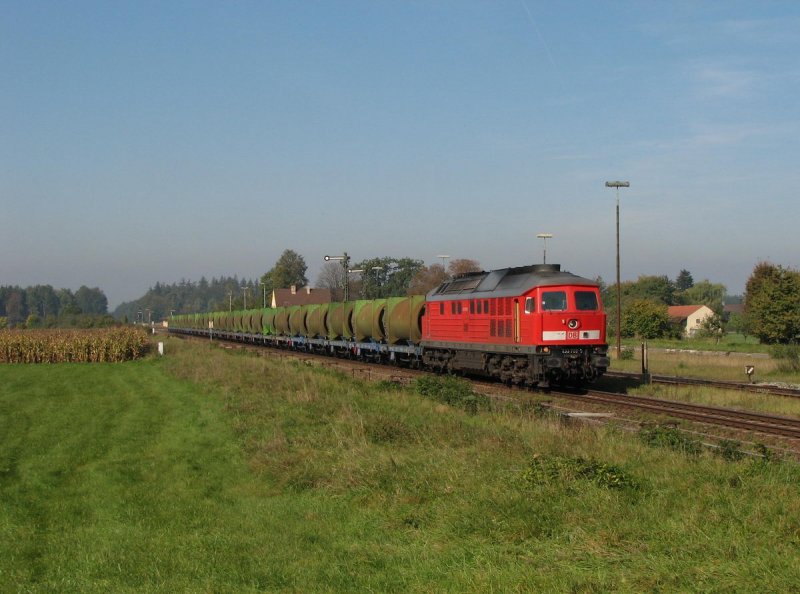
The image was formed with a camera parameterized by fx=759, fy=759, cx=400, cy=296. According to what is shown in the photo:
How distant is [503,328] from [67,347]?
34346 millimetres

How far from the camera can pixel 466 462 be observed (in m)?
12.0

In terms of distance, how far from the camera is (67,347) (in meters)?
49.4

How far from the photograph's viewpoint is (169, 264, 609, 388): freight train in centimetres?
2427

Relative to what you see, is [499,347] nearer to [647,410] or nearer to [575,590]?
[647,410]

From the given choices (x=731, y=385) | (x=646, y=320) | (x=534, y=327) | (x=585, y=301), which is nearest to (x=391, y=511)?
(x=534, y=327)

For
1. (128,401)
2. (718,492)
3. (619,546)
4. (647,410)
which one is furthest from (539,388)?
(619,546)

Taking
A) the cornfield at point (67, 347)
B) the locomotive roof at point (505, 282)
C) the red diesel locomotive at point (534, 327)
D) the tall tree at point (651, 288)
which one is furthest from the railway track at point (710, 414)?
the tall tree at point (651, 288)

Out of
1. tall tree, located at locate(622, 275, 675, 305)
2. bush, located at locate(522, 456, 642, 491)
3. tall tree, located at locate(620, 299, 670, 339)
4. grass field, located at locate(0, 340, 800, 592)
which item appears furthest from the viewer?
tall tree, located at locate(622, 275, 675, 305)

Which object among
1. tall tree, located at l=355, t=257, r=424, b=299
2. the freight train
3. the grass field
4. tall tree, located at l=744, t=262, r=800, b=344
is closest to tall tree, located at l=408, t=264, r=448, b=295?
tall tree, located at l=355, t=257, r=424, b=299

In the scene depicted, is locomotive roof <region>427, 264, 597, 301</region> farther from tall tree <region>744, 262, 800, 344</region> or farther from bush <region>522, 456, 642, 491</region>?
tall tree <region>744, 262, 800, 344</region>

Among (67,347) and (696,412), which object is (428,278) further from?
(696,412)

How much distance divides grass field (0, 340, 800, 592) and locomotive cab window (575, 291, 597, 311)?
7.47 m

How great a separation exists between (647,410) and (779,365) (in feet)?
60.0

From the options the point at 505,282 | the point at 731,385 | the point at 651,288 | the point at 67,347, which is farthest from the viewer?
the point at 651,288
